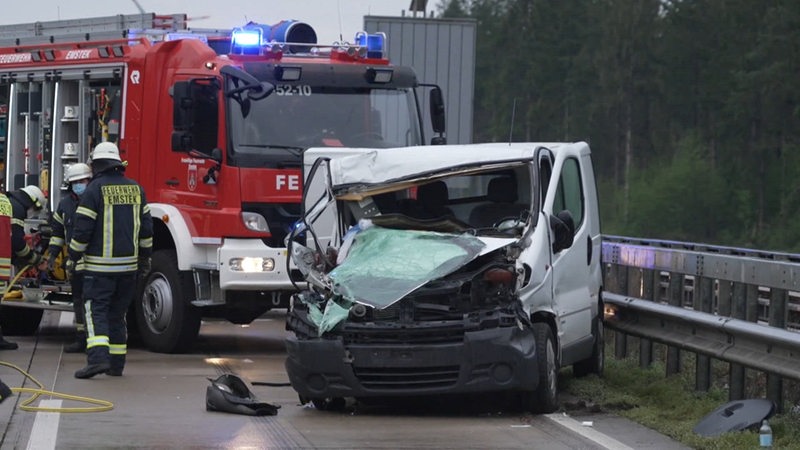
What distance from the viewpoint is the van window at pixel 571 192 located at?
1085 centimetres

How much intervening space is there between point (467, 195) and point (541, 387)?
207cm

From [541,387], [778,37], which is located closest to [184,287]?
[541,387]

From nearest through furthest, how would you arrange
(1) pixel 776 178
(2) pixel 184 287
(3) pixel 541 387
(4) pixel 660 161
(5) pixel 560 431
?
(5) pixel 560 431
(3) pixel 541 387
(2) pixel 184 287
(1) pixel 776 178
(4) pixel 660 161

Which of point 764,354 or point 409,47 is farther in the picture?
point 409,47

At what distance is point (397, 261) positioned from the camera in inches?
397

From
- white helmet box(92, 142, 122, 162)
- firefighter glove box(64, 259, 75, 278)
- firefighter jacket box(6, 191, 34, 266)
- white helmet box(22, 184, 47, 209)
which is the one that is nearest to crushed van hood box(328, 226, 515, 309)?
white helmet box(92, 142, 122, 162)

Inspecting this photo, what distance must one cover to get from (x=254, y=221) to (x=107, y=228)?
187 cm

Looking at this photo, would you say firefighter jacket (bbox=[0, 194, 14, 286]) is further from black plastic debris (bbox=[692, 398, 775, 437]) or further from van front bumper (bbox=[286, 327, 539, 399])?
black plastic debris (bbox=[692, 398, 775, 437])

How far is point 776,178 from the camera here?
61625 mm

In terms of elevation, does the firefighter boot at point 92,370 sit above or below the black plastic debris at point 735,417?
below

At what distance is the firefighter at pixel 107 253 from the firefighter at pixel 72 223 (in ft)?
3.85

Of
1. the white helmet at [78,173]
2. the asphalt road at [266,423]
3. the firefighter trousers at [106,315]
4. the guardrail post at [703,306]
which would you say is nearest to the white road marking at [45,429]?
the asphalt road at [266,423]

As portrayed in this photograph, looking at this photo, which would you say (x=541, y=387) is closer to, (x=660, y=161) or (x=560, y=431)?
(x=560, y=431)

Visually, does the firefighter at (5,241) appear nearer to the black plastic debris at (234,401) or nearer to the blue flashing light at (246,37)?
the blue flashing light at (246,37)
